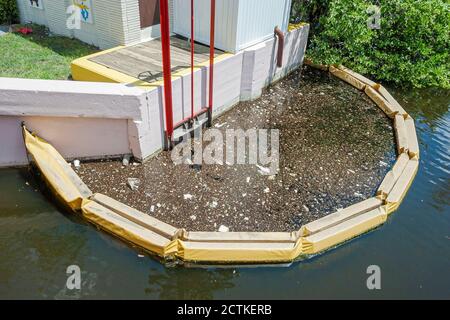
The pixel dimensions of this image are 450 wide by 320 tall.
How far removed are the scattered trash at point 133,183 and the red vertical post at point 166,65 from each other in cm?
100

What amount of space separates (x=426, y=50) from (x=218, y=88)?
5837mm

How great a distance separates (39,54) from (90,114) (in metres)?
3.80

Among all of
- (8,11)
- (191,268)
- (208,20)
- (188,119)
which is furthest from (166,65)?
(8,11)

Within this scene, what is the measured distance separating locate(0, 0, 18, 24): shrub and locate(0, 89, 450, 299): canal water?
24.3 ft

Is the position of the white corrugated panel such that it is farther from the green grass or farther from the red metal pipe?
the green grass

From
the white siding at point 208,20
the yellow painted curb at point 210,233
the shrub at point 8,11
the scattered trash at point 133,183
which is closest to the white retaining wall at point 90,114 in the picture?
the yellow painted curb at point 210,233

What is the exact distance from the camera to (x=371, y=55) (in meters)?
9.97

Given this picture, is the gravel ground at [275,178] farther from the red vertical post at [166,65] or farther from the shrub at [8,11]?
the shrub at [8,11]

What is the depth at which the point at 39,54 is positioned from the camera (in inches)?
332

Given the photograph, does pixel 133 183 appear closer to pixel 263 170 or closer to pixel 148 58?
pixel 263 170

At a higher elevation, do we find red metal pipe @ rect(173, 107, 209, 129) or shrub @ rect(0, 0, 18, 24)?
shrub @ rect(0, 0, 18, 24)

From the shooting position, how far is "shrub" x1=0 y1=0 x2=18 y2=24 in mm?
10609

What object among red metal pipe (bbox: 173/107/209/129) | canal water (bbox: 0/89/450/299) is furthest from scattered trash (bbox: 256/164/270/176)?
canal water (bbox: 0/89/450/299)

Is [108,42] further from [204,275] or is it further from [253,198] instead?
[204,275]
